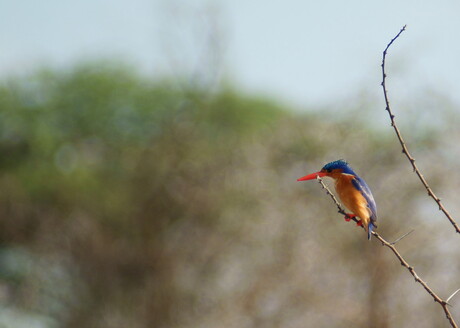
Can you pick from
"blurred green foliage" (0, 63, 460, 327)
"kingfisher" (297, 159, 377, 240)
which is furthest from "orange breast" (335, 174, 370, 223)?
"blurred green foliage" (0, 63, 460, 327)

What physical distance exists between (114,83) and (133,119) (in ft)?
5.35

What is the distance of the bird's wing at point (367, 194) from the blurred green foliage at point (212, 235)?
28.3 ft

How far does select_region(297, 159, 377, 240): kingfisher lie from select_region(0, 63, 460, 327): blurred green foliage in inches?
339

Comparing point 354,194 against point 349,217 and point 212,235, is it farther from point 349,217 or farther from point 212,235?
point 212,235

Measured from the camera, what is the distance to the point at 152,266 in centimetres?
1429

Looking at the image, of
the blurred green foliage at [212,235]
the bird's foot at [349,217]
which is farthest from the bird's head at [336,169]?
the blurred green foliage at [212,235]

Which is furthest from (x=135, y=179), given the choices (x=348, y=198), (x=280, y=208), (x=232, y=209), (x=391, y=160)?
(x=348, y=198)

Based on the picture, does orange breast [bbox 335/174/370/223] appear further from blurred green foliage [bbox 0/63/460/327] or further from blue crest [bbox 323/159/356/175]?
blurred green foliage [bbox 0/63/460/327]

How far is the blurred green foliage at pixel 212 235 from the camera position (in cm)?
1178

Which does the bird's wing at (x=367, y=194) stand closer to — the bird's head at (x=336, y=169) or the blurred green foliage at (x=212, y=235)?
the bird's head at (x=336, y=169)

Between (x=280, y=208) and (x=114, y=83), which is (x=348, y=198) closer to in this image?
(x=280, y=208)

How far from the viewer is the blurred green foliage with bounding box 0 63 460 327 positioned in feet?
38.7

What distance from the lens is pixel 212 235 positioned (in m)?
13.9

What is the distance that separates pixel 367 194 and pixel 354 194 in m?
0.05
